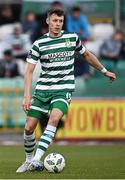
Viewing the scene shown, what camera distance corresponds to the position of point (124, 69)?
2222cm

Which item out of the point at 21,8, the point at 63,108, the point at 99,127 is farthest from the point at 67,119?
the point at 63,108

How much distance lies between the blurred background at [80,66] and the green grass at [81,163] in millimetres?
2010

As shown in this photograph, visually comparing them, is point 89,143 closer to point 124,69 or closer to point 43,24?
point 124,69

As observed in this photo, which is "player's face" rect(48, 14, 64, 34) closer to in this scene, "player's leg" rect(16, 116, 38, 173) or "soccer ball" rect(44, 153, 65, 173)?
"player's leg" rect(16, 116, 38, 173)

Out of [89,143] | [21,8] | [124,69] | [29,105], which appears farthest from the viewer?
[21,8]

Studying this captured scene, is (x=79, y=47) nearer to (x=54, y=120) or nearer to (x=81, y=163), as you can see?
(x=54, y=120)

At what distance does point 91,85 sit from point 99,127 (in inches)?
54.7

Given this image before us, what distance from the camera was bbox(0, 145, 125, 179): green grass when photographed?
1084 centimetres

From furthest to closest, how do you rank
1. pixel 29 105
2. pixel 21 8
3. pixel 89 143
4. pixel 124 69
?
1. pixel 21 8
2. pixel 124 69
3. pixel 89 143
4. pixel 29 105

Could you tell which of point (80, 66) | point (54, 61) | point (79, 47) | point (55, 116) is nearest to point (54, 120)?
point (55, 116)

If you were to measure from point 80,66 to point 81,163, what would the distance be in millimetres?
8693

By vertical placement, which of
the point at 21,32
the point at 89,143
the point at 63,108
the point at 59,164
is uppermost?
the point at 63,108

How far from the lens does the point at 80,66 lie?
71.9ft

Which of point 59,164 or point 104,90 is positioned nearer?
point 59,164
